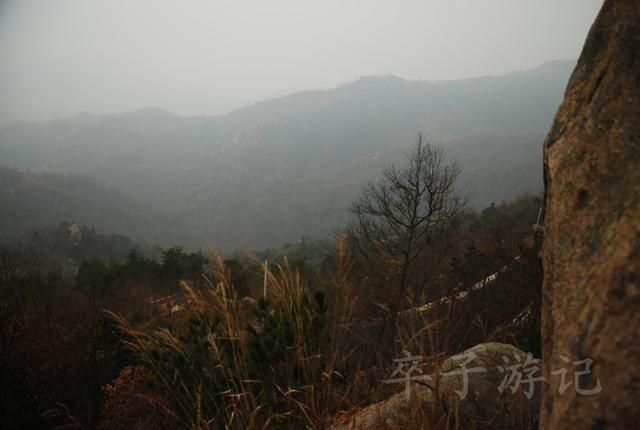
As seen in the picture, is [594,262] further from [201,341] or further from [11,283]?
[11,283]

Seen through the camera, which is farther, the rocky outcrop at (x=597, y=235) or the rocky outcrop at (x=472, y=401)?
Result: the rocky outcrop at (x=472, y=401)

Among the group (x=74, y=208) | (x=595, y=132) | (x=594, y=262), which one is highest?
(x=595, y=132)

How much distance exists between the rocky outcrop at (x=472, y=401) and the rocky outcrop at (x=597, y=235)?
77 cm

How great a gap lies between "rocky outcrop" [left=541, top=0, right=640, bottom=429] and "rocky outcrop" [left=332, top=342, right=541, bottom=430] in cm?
77

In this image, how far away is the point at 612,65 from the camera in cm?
172

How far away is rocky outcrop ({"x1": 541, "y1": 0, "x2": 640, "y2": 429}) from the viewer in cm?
117

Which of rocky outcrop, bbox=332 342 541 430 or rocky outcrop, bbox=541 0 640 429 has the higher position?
rocky outcrop, bbox=541 0 640 429

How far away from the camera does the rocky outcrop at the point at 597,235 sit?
3.83 feet

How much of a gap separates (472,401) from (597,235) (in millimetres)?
1819

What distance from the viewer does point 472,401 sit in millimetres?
2732

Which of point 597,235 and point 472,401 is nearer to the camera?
point 597,235

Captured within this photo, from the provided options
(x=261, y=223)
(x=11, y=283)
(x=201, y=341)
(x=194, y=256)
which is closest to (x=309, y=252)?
(x=194, y=256)

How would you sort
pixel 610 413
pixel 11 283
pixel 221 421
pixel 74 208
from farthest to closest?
pixel 74 208 → pixel 11 283 → pixel 221 421 → pixel 610 413

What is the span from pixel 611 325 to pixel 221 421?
2590 millimetres
